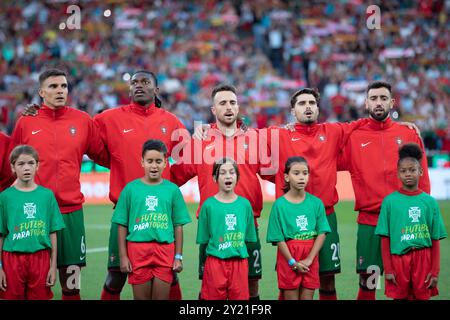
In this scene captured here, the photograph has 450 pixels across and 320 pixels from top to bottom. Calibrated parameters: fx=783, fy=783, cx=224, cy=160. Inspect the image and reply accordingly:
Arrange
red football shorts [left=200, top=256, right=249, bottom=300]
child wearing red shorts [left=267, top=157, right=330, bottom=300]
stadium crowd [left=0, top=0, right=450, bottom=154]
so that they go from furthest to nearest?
stadium crowd [left=0, top=0, right=450, bottom=154]
child wearing red shorts [left=267, top=157, right=330, bottom=300]
red football shorts [left=200, top=256, right=249, bottom=300]

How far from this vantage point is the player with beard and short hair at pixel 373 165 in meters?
6.92

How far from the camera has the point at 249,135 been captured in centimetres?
676

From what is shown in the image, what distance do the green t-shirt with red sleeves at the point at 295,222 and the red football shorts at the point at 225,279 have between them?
0.35 meters

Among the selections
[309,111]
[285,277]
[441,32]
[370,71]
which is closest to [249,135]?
[309,111]

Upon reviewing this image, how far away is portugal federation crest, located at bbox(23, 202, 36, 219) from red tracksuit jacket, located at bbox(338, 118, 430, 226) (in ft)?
9.06

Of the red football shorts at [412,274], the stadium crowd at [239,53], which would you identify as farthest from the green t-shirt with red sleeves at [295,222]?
the stadium crowd at [239,53]

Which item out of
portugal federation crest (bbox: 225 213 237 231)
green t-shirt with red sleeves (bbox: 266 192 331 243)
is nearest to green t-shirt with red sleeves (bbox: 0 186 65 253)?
portugal federation crest (bbox: 225 213 237 231)

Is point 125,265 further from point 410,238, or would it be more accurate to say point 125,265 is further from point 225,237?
point 410,238

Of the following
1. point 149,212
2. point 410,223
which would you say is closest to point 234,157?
point 149,212

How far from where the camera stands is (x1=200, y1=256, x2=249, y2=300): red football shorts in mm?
6086

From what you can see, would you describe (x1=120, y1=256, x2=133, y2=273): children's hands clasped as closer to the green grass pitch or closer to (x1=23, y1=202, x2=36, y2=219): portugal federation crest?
(x1=23, y1=202, x2=36, y2=219): portugal federation crest

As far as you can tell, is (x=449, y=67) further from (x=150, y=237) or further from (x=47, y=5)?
(x=150, y=237)

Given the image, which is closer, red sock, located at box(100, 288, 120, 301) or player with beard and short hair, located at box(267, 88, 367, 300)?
player with beard and short hair, located at box(267, 88, 367, 300)

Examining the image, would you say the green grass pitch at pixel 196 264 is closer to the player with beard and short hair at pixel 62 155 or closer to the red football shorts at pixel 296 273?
the player with beard and short hair at pixel 62 155
